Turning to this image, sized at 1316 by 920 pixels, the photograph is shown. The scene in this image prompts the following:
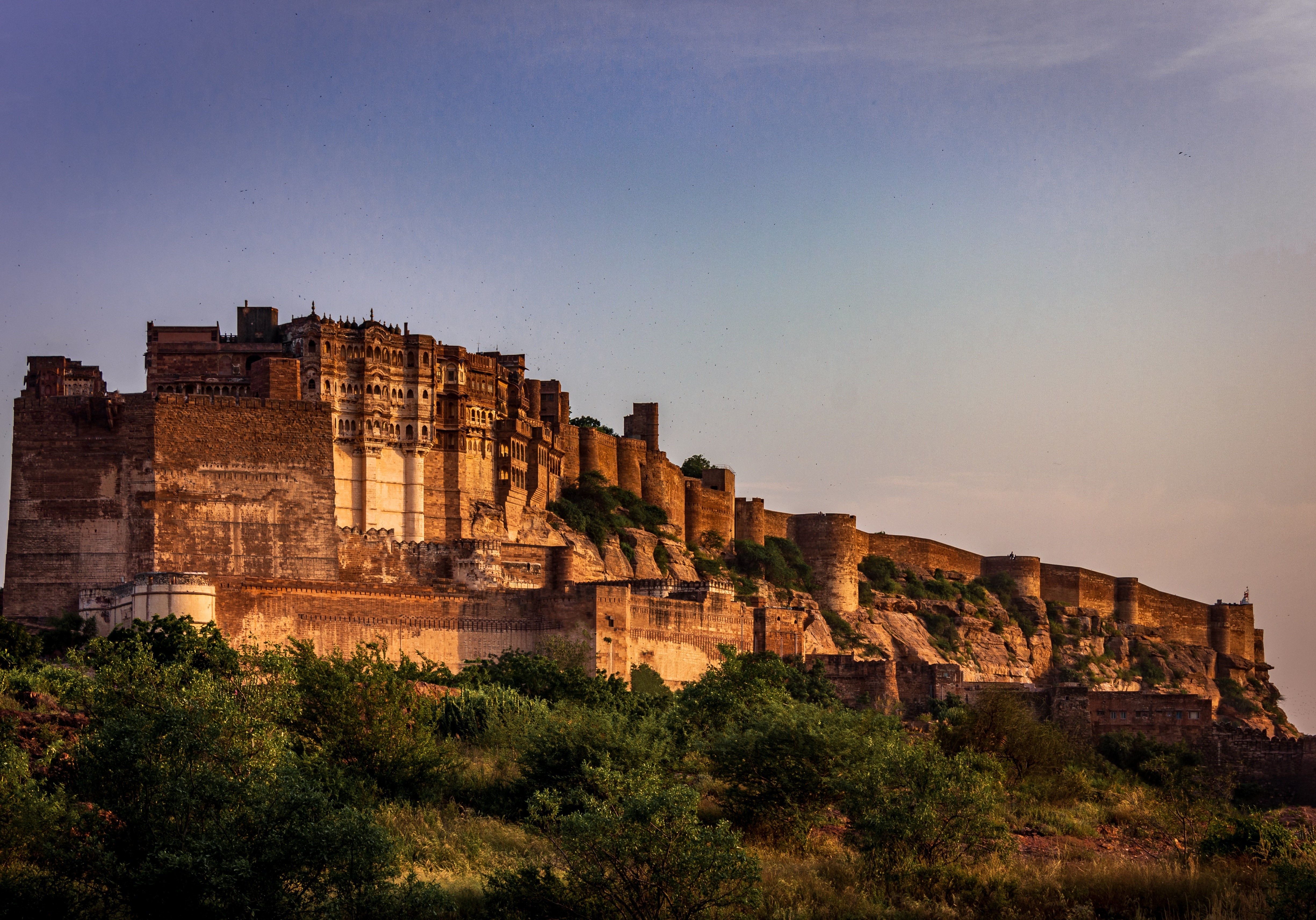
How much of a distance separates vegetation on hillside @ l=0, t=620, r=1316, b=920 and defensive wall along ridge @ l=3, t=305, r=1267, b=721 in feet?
25.1

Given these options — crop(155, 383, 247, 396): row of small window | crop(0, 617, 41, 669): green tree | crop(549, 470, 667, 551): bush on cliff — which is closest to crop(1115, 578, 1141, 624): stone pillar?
crop(549, 470, 667, 551): bush on cliff

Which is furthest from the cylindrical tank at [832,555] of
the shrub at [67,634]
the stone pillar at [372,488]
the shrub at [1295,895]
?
the shrub at [1295,895]

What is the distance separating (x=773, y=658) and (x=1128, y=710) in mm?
9306

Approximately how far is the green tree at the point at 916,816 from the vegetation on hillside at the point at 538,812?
0.05 meters

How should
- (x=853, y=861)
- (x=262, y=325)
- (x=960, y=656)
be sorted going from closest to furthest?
(x=853, y=861) < (x=262, y=325) < (x=960, y=656)

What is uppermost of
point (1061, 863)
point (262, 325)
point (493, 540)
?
point (262, 325)

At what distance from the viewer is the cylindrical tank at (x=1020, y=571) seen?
8369cm

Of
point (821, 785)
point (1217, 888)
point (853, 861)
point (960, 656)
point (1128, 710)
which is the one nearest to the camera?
point (1217, 888)

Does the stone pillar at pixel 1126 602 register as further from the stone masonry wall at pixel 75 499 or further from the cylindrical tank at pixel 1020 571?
the stone masonry wall at pixel 75 499

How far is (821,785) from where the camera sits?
26859 mm

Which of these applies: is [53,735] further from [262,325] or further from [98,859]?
[262,325]

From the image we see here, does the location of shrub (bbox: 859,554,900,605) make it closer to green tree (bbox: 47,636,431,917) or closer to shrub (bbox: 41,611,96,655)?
shrub (bbox: 41,611,96,655)

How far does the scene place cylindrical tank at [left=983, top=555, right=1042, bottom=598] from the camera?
3295 inches

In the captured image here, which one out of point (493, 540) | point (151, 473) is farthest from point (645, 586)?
point (151, 473)
